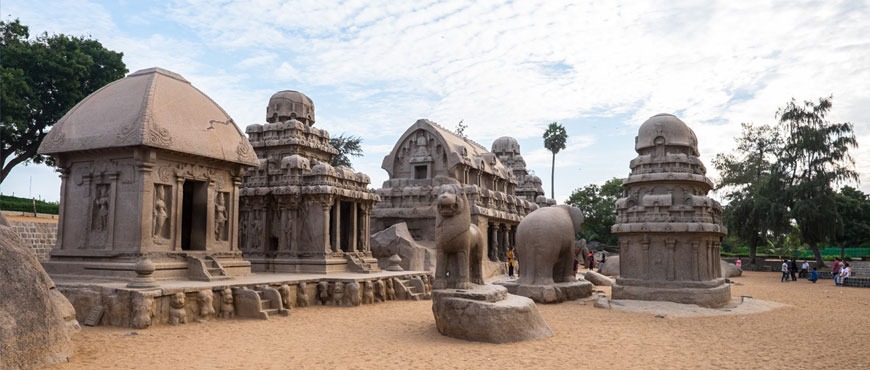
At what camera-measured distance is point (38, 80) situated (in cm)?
2905

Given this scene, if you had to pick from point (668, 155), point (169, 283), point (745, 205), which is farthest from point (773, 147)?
point (169, 283)

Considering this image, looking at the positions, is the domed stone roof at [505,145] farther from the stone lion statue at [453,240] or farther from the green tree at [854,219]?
the stone lion statue at [453,240]

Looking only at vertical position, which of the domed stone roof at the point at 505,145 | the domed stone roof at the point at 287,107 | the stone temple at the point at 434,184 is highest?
the domed stone roof at the point at 505,145

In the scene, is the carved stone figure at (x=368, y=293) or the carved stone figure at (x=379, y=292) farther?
the carved stone figure at (x=379, y=292)

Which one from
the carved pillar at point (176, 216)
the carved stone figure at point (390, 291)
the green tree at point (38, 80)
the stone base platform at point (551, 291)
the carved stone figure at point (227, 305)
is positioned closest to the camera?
the carved stone figure at point (227, 305)

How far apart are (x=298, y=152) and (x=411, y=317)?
31.5ft

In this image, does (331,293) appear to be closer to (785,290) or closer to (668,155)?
(668,155)

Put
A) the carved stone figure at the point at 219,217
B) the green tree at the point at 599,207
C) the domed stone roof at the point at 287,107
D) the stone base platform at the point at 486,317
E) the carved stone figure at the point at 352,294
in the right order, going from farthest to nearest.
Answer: the green tree at the point at 599,207, the domed stone roof at the point at 287,107, the carved stone figure at the point at 352,294, the carved stone figure at the point at 219,217, the stone base platform at the point at 486,317

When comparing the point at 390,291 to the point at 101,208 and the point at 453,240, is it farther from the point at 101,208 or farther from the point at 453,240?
the point at 101,208

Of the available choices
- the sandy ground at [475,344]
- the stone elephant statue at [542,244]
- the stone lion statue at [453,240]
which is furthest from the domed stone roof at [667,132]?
the stone lion statue at [453,240]

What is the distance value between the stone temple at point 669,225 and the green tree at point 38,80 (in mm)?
26385

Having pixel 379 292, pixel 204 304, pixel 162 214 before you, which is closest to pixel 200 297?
pixel 204 304

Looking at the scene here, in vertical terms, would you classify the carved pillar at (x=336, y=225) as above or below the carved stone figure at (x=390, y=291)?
above

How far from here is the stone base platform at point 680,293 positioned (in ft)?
54.4
